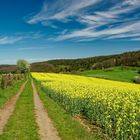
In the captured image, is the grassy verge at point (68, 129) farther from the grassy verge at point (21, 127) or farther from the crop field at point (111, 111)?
the grassy verge at point (21, 127)

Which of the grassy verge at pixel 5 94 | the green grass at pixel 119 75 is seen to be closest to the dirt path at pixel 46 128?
the grassy verge at pixel 5 94

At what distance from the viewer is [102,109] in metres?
17.3

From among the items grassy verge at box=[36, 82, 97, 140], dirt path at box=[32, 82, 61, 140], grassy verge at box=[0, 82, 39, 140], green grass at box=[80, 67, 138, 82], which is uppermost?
green grass at box=[80, 67, 138, 82]

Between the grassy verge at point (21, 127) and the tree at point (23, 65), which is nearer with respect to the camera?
the grassy verge at point (21, 127)

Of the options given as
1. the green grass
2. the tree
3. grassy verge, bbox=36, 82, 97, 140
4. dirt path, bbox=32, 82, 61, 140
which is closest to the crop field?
grassy verge, bbox=36, 82, 97, 140

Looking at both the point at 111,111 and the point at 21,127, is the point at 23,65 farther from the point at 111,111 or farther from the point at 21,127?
the point at 111,111

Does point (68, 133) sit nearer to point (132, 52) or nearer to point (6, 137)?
point (6, 137)

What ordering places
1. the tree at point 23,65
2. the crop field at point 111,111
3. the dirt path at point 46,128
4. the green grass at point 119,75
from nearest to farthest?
the crop field at point 111,111
the dirt path at point 46,128
the green grass at point 119,75
the tree at point 23,65

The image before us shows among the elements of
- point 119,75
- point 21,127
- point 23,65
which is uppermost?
point 23,65

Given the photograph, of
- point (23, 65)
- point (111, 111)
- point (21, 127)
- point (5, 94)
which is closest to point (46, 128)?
point (21, 127)

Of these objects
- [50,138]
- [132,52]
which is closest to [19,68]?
[132,52]

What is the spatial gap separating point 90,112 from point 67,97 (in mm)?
6383

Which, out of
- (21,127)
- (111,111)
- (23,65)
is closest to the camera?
(111,111)

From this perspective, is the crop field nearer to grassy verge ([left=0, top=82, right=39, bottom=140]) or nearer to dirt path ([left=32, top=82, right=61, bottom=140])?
dirt path ([left=32, top=82, right=61, bottom=140])
